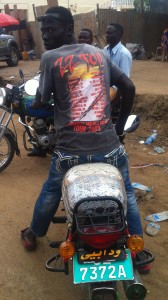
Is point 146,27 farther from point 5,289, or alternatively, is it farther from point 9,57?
point 5,289

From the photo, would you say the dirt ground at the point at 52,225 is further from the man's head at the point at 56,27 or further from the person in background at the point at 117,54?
the man's head at the point at 56,27

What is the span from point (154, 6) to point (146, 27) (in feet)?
4.24

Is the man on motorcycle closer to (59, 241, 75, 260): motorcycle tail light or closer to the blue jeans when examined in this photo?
the blue jeans

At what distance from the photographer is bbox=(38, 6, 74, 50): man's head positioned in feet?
7.93

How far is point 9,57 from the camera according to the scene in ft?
48.1

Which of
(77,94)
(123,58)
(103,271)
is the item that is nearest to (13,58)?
(123,58)

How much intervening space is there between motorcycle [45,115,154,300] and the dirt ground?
0.81 m

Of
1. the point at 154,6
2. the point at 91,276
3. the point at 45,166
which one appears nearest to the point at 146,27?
the point at 154,6

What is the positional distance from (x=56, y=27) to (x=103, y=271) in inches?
61.7

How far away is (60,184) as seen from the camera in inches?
103

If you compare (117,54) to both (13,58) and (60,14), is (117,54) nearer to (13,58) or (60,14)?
(60,14)

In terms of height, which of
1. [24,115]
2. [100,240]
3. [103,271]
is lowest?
[24,115]

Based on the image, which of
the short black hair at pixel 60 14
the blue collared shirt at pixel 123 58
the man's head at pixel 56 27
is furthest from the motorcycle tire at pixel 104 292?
the blue collared shirt at pixel 123 58

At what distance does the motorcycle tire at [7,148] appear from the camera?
4.80 metres
